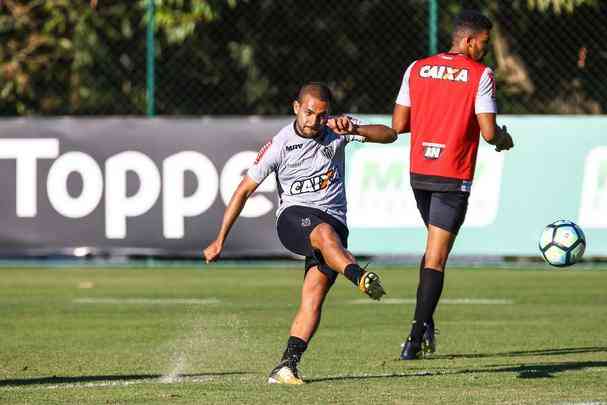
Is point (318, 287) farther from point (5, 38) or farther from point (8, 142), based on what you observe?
point (5, 38)

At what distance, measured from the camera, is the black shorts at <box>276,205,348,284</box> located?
796cm

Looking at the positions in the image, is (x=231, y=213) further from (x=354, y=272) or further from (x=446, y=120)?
(x=446, y=120)

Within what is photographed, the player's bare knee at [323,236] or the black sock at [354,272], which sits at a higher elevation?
the player's bare knee at [323,236]

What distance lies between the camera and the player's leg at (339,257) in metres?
7.32

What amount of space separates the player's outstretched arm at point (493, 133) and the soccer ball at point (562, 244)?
1.02m

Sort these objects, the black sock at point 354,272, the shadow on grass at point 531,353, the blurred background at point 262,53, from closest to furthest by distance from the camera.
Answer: the black sock at point 354,272, the shadow on grass at point 531,353, the blurred background at point 262,53

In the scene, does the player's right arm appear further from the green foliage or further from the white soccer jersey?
the green foliage

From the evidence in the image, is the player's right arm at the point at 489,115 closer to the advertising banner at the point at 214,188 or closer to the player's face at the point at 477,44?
the player's face at the point at 477,44

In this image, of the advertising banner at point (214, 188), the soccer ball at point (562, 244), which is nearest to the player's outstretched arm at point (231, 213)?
the soccer ball at point (562, 244)

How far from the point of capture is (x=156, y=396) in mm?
7441

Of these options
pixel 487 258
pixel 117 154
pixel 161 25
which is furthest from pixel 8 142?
pixel 487 258

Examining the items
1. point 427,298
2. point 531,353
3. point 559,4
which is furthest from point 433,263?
point 559,4

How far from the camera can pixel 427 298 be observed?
8.98m

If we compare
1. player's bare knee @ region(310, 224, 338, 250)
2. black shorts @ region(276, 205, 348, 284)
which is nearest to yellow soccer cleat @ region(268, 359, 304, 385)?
black shorts @ region(276, 205, 348, 284)
